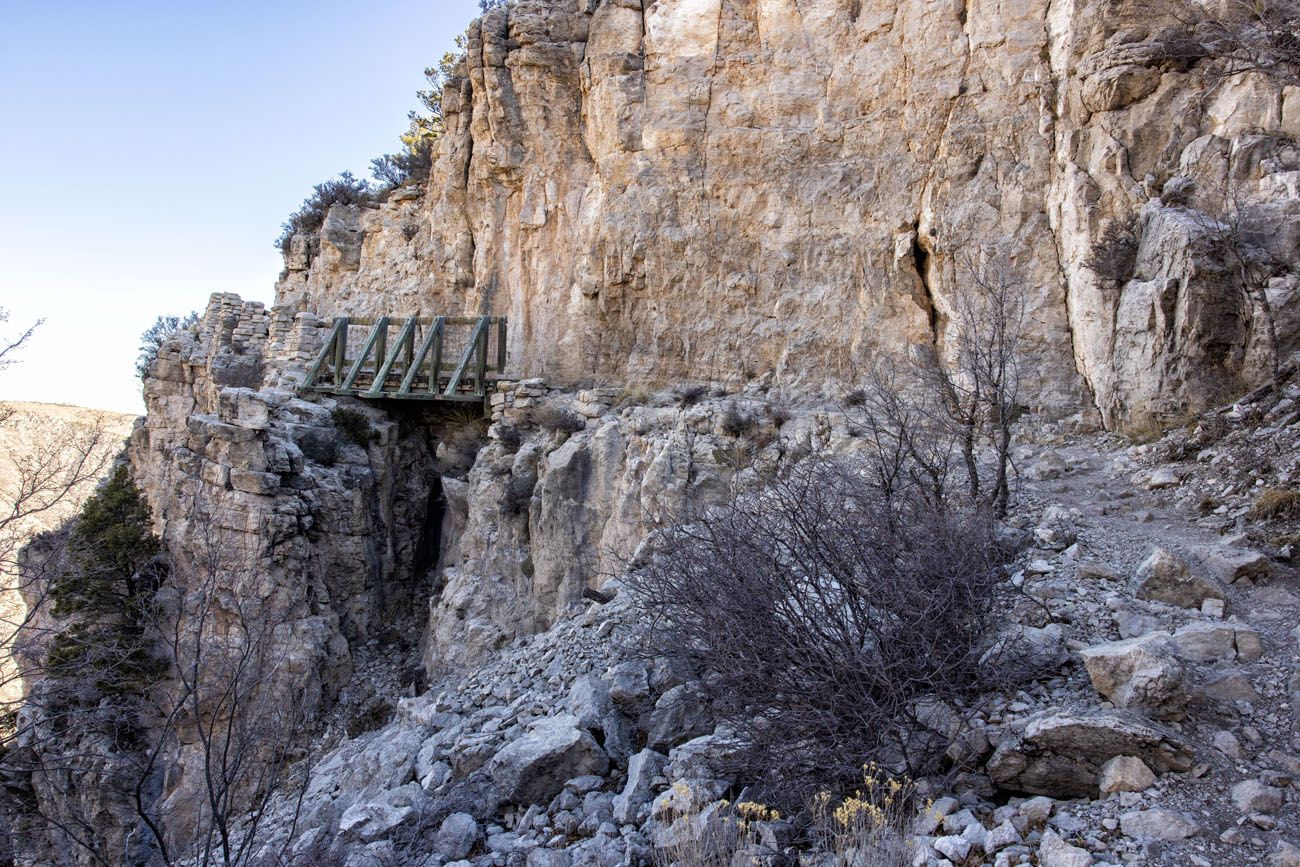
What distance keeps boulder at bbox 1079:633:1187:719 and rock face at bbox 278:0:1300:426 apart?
561 cm

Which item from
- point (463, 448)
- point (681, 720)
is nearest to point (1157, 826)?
point (681, 720)

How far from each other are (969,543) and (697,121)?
36.8ft

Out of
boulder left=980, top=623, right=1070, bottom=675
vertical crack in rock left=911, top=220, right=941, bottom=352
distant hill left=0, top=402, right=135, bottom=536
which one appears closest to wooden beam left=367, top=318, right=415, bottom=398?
distant hill left=0, top=402, right=135, bottom=536

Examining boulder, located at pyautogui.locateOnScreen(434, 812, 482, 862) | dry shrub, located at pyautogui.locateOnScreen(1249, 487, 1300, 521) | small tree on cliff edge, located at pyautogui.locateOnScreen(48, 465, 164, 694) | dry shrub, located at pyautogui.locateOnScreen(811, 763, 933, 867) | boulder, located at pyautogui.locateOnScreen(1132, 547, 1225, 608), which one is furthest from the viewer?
small tree on cliff edge, located at pyautogui.locateOnScreen(48, 465, 164, 694)

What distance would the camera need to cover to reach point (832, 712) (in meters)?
4.48

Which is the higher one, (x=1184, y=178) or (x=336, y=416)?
(x=1184, y=178)

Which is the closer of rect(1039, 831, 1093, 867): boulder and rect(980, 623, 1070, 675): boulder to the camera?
rect(1039, 831, 1093, 867): boulder

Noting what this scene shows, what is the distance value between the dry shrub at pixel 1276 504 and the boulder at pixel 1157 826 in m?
3.60

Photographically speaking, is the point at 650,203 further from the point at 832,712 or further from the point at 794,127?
the point at 832,712

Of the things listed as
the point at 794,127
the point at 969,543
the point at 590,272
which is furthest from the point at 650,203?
the point at 969,543

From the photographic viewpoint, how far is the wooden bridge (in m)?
15.5

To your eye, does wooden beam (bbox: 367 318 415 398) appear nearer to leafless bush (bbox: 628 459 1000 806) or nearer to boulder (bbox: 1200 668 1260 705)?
leafless bush (bbox: 628 459 1000 806)

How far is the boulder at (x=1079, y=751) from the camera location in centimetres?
388

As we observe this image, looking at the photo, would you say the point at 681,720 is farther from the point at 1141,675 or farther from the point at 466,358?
the point at 466,358
